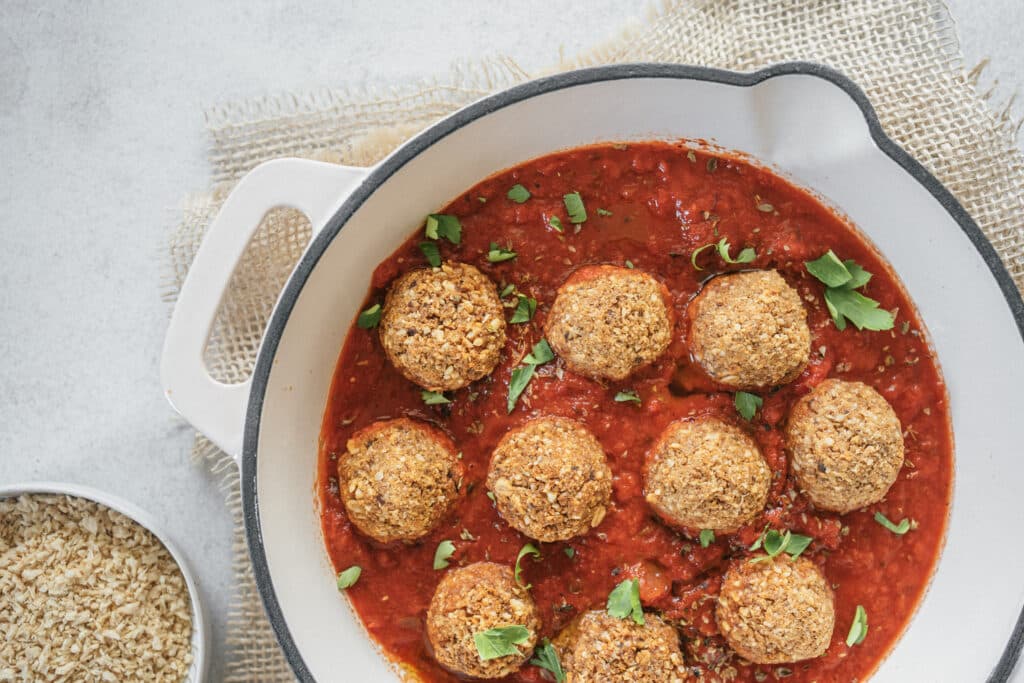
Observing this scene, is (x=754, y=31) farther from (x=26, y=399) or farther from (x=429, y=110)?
(x=26, y=399)

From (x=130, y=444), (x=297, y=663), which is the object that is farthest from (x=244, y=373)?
(x=297, y=663)

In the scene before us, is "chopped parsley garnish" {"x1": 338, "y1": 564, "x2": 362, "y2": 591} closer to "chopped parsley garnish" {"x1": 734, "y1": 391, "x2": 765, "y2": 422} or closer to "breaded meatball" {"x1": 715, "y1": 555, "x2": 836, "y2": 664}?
"breaded meatball" {"x1": 715, "y1": 555, "x2": 836, "y2": 664}

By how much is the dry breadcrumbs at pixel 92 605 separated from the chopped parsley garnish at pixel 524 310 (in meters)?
1.62

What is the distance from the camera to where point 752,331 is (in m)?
2.92

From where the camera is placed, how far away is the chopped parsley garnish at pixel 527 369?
3178 mm

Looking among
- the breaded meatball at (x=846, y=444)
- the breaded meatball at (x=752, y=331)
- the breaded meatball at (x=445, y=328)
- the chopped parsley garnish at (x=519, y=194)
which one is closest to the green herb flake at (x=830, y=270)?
the breaded meatball at (x=752, y=331)

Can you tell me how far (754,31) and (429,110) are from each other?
126cm

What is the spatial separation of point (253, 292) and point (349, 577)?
3.73 ft

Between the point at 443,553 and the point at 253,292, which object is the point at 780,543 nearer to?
the point at 443,553

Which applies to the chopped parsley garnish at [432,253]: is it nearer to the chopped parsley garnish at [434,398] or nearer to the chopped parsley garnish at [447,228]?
the chopped parsley garnish at [447,228]

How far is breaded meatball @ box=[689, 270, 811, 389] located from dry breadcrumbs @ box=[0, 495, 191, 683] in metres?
2.17

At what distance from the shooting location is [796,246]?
3215 millimetres

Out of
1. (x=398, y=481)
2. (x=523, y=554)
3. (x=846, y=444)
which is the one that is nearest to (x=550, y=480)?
(x=523, y=554)

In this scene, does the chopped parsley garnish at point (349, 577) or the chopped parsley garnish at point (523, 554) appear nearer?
the chopped parsley garnish at point (523, 554)
